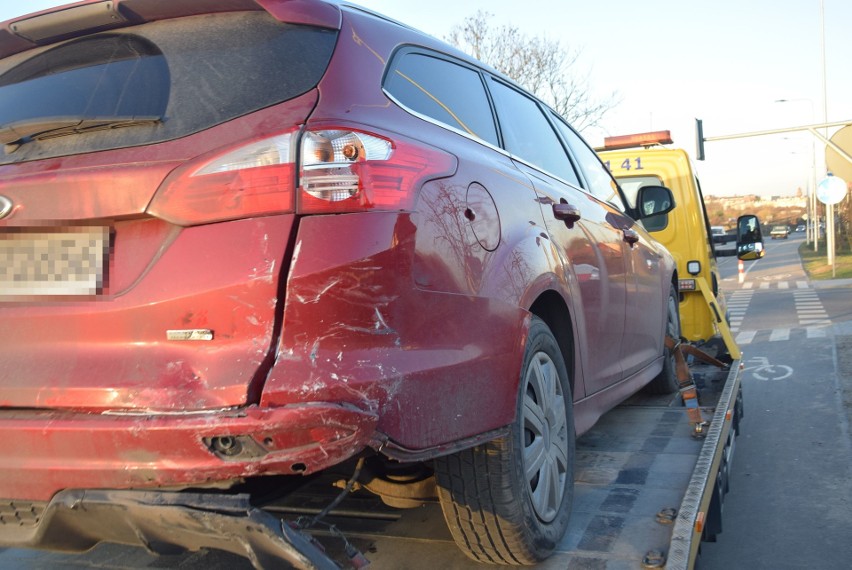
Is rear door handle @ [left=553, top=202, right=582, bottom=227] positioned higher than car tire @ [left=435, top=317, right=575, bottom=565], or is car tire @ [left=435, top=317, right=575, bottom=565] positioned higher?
rear door handle @ [left=553, top=202, right=582, bottom=227]

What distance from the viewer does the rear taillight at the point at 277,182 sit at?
6.89ft

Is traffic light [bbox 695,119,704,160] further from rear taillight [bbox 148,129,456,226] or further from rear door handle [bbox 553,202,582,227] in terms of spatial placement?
rear taillight [bbox 148,129,456,226]

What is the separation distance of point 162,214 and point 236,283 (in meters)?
→ 0.29

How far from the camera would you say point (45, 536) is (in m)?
2.08

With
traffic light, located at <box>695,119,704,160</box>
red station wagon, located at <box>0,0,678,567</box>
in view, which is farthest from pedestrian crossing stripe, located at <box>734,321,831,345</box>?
traffic light, located at <box>695,119,704,160</box>

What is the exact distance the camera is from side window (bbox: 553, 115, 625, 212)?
15.1 ft

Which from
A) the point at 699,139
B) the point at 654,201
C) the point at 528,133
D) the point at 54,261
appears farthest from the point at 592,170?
the point at 699,139

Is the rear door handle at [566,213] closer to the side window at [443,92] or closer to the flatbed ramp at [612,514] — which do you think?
the side window at [443,92]

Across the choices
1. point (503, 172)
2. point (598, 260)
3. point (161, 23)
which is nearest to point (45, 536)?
point (161, 23)

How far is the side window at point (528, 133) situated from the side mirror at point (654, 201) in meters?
1.31

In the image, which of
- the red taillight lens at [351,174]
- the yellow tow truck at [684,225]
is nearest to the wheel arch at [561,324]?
the red taillight lens at [351,174]

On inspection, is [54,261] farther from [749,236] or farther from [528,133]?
[749,236]

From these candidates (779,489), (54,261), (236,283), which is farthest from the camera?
(779,489)

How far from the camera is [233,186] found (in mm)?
2109
